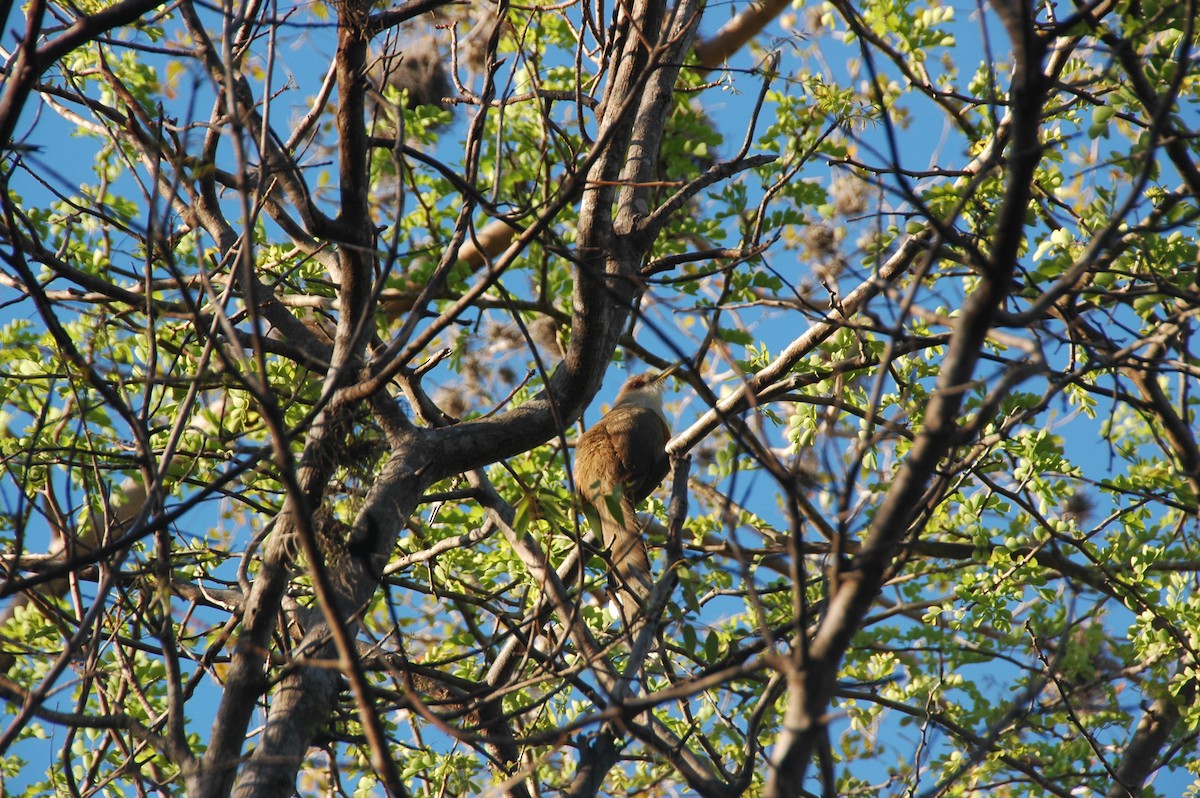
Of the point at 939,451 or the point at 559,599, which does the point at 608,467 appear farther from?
the point at 939,451

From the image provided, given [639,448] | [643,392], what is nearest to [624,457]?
[639,448]

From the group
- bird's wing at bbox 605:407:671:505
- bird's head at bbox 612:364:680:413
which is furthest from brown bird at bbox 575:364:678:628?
bird's head at bbox 612:364:680:413

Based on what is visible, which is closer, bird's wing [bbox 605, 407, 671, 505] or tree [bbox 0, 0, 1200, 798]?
tree [bbox 0, 0, 1200, 798]

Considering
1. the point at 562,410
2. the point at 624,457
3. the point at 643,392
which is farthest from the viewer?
the point at 643,392

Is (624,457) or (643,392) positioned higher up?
(643,392)

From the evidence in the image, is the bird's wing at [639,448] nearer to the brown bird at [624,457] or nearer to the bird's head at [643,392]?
the brown bird at [624,457]

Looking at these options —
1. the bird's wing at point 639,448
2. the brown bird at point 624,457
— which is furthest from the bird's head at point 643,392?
the bird's wing at point 639,448

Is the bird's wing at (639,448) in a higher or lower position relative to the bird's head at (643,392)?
lower

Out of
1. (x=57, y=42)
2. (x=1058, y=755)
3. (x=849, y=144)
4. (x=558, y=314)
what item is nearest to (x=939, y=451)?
(x=57, y=42)

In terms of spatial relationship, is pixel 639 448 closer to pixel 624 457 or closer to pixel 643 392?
pixel 624 457

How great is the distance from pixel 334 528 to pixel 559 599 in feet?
2.65

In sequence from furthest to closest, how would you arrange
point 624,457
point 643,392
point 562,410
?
1. point 643,392
2. point 624,457
3. point 562,410

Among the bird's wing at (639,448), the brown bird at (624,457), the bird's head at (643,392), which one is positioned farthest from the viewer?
the bird's head at (643,392)

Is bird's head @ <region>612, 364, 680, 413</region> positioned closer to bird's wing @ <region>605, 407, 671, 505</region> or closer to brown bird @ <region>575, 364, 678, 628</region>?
brown bird @ <region>575, 364, 678, 628</region>
